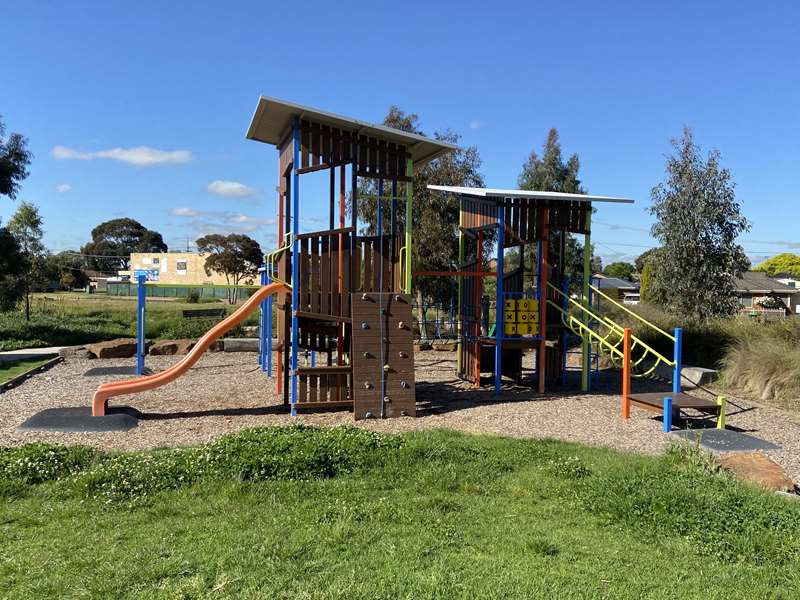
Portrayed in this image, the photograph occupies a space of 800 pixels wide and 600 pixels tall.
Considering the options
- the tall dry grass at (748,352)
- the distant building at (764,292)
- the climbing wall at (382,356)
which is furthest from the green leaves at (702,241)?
the distant building at (764,292)

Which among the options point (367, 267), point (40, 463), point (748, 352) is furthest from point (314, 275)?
point (748, 352)

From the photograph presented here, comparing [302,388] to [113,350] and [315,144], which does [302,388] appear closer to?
[315,144]

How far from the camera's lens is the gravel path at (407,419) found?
7664 millimetres

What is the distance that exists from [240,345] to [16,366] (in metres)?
5.18

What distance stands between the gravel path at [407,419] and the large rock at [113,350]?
9.12ft

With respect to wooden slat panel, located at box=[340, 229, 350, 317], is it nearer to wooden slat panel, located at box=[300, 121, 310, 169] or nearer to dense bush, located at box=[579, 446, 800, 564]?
wooden slat panel, located at box=[300, 121, 310, 169]

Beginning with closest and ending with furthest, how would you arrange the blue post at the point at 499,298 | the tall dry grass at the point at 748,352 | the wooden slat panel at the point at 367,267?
1. the wooden slat panel at the point at 367,267
2. the tall dry grass at the point at 748,352
3. the blue post at the point at 499,298

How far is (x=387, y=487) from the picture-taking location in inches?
212

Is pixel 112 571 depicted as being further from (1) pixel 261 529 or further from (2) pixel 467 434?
(2) pixel 467 434

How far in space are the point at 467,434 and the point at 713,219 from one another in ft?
37.7

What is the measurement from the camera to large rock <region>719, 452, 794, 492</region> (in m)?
5.50

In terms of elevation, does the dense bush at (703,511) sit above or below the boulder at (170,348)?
below

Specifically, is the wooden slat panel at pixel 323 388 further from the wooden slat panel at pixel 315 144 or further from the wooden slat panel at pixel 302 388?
the wooden slat panel at pixel 315 144

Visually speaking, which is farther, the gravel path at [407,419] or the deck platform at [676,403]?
the deck platform at [676,403]
